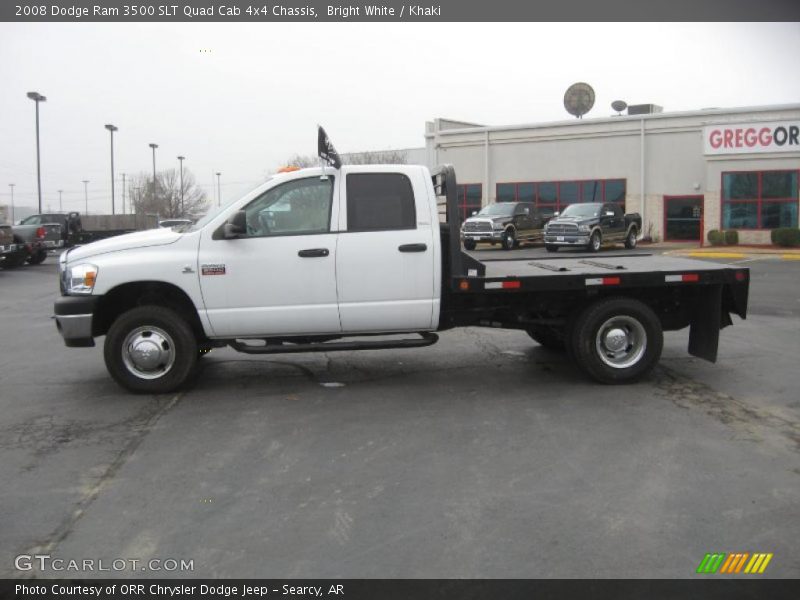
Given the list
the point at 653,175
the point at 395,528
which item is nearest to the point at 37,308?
the point at 395,528

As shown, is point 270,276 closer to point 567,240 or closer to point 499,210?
point 567,240

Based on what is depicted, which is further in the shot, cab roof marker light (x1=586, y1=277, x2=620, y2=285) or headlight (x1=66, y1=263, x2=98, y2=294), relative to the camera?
cab roof marker light (x1=586, y1=277, x2=620, y2=285)

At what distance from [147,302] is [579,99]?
118ft

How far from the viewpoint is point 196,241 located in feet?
24.0

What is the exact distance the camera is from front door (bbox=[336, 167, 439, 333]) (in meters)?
7.33

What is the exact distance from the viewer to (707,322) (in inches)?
313

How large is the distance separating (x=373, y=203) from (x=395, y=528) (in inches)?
148

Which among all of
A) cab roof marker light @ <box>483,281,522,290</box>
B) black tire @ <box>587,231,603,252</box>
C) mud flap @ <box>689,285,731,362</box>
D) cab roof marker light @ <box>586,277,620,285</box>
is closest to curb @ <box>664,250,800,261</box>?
black tire @ <box>587,231,603,252</box>

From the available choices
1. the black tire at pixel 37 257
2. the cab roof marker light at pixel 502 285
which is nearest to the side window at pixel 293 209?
the cab roof marker light at pixel 502 285

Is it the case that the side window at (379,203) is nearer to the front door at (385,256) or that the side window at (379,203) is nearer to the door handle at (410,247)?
the front door at (385,256)

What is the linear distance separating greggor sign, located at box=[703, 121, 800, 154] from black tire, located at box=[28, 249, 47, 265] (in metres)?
25.4

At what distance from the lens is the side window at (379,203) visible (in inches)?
292
